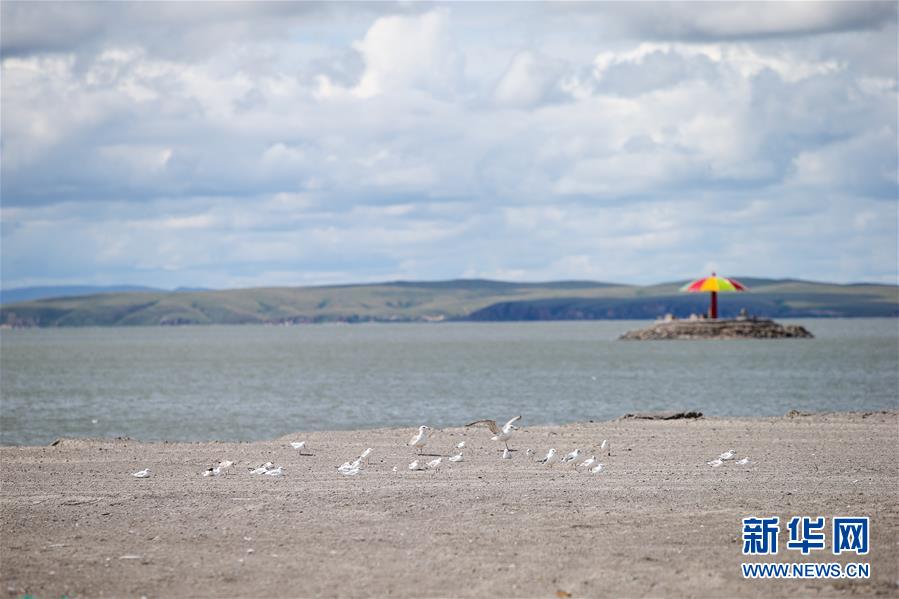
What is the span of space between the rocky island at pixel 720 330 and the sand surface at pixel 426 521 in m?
117

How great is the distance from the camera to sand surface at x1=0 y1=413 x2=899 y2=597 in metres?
11.3

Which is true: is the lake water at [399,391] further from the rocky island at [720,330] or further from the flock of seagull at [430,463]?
the rocky island at [720,330]

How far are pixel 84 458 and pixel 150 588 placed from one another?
10.6 metres

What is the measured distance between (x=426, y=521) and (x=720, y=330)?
127073 mm

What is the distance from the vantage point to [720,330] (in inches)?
5399

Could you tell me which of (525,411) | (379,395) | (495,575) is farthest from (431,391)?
(495,575)

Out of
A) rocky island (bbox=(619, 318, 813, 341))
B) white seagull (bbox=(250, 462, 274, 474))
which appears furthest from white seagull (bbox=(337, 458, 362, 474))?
rocky island (bbox=(619, 318, 813, 341))

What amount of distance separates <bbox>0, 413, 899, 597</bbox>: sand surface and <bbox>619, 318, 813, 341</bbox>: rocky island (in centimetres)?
11697

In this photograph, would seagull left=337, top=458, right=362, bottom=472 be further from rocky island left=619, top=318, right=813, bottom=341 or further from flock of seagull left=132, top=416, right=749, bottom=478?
rocky island left=619, top=318, right=813, bottom=341

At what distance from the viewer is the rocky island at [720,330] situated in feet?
449

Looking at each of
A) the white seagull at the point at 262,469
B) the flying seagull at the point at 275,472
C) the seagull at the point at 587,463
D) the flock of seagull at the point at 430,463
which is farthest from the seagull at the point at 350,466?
the seagull at the point at 587,463

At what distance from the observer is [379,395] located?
51.6 meters

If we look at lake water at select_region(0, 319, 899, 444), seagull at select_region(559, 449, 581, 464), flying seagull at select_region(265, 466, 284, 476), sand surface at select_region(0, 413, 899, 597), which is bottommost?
lake water at select_region(0, 319, 899, 444)

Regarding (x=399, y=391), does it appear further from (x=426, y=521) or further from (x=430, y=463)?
(x=426, y=521)
